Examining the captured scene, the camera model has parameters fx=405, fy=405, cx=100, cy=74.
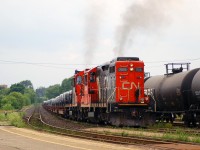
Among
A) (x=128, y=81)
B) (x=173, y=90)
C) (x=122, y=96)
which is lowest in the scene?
(x=122, y=96)

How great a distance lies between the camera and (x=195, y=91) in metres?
23.2

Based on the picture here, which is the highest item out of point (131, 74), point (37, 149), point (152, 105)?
point (131, 74)

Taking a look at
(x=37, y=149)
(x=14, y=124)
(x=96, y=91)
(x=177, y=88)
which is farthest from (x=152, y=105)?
(x=37, y=149)

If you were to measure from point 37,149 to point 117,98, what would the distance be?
11695mm

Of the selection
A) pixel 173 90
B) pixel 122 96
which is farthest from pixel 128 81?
pixel 173 90

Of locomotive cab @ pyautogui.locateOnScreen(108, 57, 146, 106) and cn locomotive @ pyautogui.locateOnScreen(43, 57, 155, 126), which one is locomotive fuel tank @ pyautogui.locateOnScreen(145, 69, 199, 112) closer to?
cn locomotive @ pyautogui.locateOnScreen(43, 57, 155, 126)

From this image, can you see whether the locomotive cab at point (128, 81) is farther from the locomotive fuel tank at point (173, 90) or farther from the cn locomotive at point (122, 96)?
the locomotive fuel tank at point (173, 90)

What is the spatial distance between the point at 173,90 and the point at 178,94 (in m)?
0.84

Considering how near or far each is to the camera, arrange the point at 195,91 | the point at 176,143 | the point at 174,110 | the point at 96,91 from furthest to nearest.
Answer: the point at 96,91 < the point at 174,110 < the point at 195,91 < the point at 176,143

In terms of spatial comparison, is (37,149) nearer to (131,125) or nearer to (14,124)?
(131,125)

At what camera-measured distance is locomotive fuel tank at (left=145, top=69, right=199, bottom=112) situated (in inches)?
972

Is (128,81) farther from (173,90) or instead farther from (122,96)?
(173,90)

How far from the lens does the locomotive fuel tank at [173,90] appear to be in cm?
2470

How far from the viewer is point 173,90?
85.4 ft
